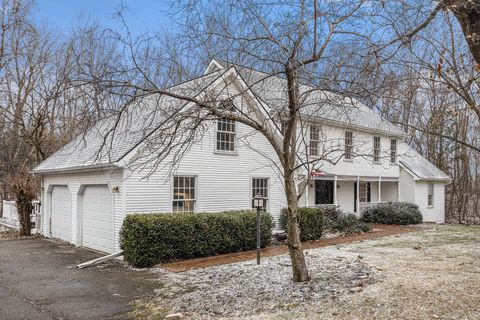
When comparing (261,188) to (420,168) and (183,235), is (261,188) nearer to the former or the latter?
(183,235)

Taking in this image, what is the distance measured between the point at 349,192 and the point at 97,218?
45.1 ft

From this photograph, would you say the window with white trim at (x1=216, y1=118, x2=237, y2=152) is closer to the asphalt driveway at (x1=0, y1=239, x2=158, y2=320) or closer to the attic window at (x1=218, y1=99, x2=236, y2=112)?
the asphalt driveway at (x1=0, y1=239, x2=158, y2=320)

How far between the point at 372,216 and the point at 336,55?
16829 mm

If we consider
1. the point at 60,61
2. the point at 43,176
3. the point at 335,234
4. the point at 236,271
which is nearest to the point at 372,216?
the point at 335,234

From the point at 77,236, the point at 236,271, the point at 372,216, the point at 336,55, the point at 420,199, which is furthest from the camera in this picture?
the point at 420,199

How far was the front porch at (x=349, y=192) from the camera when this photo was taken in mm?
20203

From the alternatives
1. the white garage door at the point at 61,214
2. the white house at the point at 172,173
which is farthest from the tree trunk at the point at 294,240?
the white garage door at the point at 61,214

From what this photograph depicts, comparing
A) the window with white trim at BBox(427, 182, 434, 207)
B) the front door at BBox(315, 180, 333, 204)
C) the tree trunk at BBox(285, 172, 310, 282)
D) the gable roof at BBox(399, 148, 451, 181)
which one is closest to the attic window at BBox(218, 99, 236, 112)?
the tree trunk at BBox(285, 172, 310, 282)

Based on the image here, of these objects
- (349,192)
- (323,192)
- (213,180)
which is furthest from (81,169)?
(349,192)

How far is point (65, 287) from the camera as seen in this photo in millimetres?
9023

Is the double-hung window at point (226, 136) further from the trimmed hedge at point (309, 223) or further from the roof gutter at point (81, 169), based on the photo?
the roof gutter at point (81, 169)

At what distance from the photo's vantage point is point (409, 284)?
8109mm

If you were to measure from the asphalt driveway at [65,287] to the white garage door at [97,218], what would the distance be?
60 cm

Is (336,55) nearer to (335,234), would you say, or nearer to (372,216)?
(335,234)
